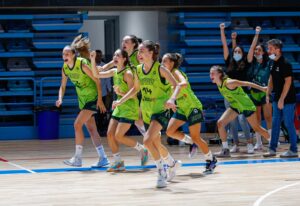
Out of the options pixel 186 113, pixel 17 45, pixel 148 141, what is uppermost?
pixel 17 45

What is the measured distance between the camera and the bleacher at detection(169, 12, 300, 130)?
16641mm

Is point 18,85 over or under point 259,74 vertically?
under

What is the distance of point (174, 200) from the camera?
768 centimetres

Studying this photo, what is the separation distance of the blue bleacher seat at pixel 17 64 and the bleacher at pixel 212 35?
326 centimetres

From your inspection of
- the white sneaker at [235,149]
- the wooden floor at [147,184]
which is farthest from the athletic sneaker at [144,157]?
the white sneaker at [235,149]

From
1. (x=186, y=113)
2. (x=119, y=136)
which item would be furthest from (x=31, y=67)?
(x=186, y=113)

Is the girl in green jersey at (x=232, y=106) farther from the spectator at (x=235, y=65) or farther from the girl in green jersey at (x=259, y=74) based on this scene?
the girl in green jersey at (x=259, y=74)

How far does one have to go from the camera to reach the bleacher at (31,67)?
15789mm

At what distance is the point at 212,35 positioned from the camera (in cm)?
1688

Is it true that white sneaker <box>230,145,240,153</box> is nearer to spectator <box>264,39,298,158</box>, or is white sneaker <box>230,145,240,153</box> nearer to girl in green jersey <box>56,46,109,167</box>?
spectator <box>264,39,298,158</box>

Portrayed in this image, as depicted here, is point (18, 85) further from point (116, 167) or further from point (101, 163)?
point (116, 167)

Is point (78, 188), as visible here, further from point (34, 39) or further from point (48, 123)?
point (34, 39)

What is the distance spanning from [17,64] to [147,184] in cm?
794

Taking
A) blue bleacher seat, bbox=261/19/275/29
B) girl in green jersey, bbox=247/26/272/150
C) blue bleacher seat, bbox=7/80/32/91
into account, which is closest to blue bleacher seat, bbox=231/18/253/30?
blue bleacher seat, bbox=261/19/275/29
